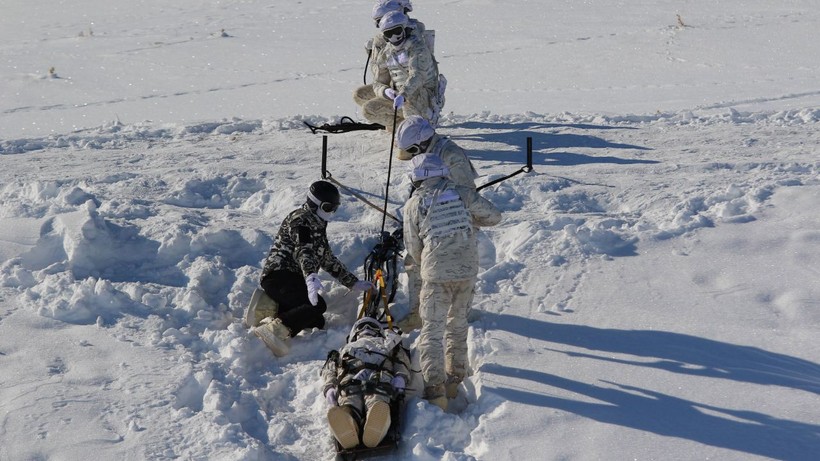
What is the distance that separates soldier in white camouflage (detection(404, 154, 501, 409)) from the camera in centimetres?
637

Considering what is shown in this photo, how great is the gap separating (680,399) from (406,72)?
5300mm

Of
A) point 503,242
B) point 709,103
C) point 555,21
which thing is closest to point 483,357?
point 503,242

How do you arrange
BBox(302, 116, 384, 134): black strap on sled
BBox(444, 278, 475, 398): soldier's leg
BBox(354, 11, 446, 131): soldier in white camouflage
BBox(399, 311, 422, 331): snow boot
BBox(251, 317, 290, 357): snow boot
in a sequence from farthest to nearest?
BBox(302, 116, 384, 134): black strap on sled → BBox(354, 11, 446, 131): soldier in white camouflage → BBox(399, 311, 422, 331): snow boot → BBox(251, 317, 290, 357): snow boot → BBox(444, 278, 475, 398): soldier's leg

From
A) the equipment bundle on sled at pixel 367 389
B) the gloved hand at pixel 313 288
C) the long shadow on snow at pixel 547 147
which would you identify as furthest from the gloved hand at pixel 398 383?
the long shadow on snow at pixel 547 147

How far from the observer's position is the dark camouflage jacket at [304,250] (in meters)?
7.63

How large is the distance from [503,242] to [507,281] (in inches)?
31.2

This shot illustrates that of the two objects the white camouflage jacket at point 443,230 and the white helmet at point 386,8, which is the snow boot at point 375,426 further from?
the white helmet at point 386,8

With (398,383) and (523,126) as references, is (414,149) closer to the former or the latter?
(398,383)

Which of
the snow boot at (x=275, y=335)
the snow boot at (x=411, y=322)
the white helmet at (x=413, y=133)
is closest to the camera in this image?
the white helmet at (x=413, y=133)

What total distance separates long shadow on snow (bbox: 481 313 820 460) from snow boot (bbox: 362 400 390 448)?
97 centimetres

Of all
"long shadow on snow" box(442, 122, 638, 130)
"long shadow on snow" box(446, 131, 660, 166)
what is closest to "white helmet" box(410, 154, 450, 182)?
"long shadow on snow" box(446, 131, 660, 166)

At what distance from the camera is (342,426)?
575cm

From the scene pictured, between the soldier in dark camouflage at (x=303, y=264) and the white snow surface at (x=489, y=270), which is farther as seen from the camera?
the soldier in dark camouflage at (x=303, y=264)

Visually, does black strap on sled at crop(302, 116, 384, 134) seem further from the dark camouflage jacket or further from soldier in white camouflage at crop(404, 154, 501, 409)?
soldier in white camouflage at crop(404, 154, 501, 409)
